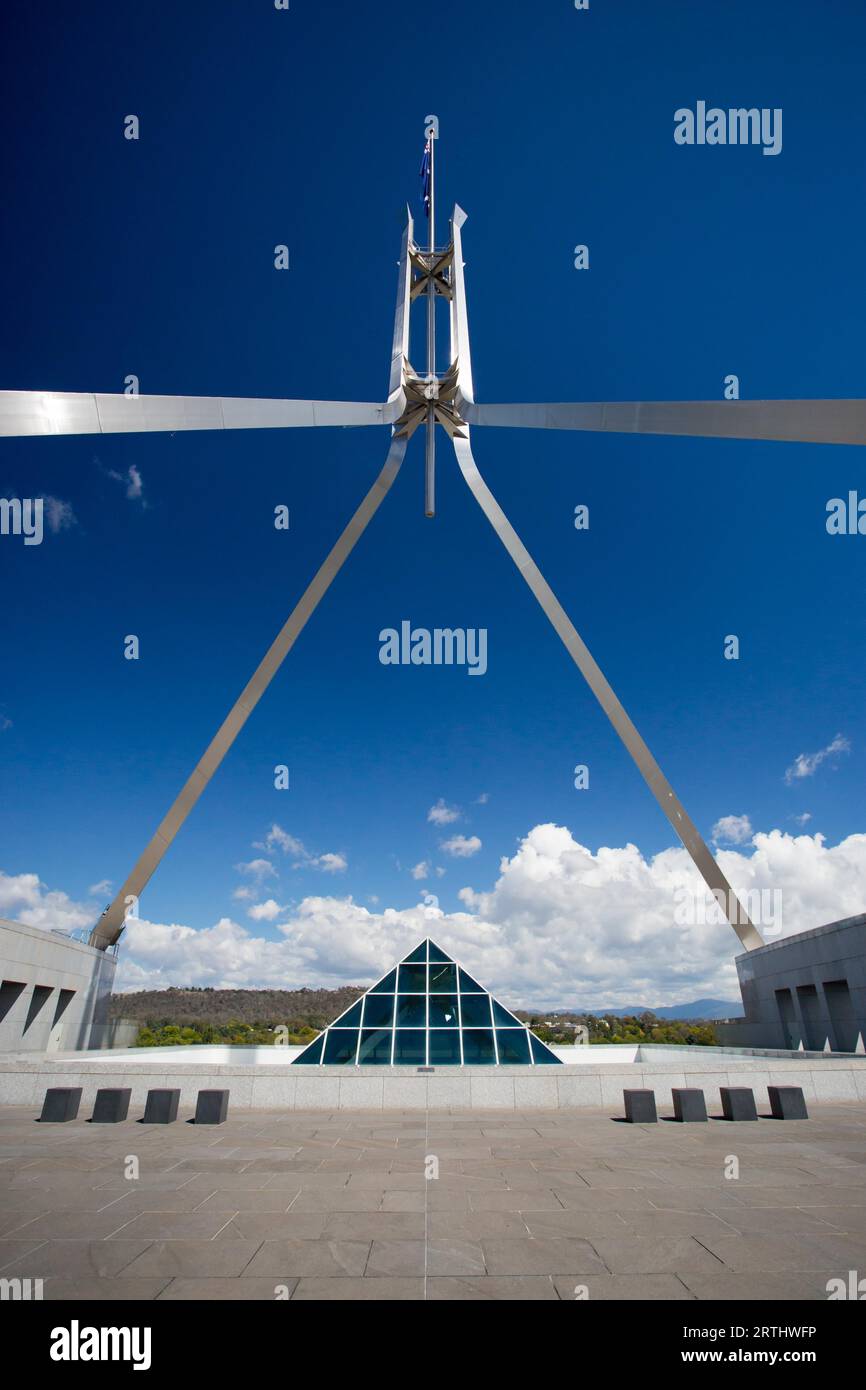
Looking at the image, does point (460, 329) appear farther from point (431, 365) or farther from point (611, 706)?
point (611, 706)

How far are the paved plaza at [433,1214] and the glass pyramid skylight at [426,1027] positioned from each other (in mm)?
11516

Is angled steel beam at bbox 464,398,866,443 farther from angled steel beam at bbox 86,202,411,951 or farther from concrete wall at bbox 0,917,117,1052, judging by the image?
concrete wall at bbox 0,917,117,1052

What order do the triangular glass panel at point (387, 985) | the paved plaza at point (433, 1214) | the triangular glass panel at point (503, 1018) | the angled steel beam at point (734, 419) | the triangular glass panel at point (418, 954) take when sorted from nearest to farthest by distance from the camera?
the paved plaza at point (433, 1214) → the angled steel beam at point (734, 419) → the triangular glass panel at point (503, 1018) → the triangular glass panel at point (387, 985) → the triangular glass panel at point (418, 954)

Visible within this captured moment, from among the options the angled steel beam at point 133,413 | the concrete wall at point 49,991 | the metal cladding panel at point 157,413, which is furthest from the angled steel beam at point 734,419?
the concrete wall at point 49,991

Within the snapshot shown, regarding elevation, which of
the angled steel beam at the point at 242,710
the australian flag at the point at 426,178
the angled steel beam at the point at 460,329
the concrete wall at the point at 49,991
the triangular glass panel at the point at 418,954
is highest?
the australian flag at the point at 426,178

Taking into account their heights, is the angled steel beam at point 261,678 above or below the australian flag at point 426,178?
below

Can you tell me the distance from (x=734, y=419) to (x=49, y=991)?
32.7 meters

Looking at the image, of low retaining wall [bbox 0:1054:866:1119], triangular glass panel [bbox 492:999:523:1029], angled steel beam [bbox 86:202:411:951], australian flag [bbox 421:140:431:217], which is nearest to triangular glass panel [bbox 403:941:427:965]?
triangular glass panel [bbox 492:999:523:1029]

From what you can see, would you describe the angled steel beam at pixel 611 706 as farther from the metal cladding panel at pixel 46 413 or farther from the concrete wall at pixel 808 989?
the metal cladding panel at pixel 46 413

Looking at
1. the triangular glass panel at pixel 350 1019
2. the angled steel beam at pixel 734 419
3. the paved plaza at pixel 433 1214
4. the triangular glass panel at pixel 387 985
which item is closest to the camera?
the paved plaza at pixel 433 1214

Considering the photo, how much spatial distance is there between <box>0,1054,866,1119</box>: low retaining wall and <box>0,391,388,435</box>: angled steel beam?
14.0 metres

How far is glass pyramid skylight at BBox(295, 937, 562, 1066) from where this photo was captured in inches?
933

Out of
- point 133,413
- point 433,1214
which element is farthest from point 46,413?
point 433,1214

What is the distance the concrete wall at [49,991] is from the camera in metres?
26.9
